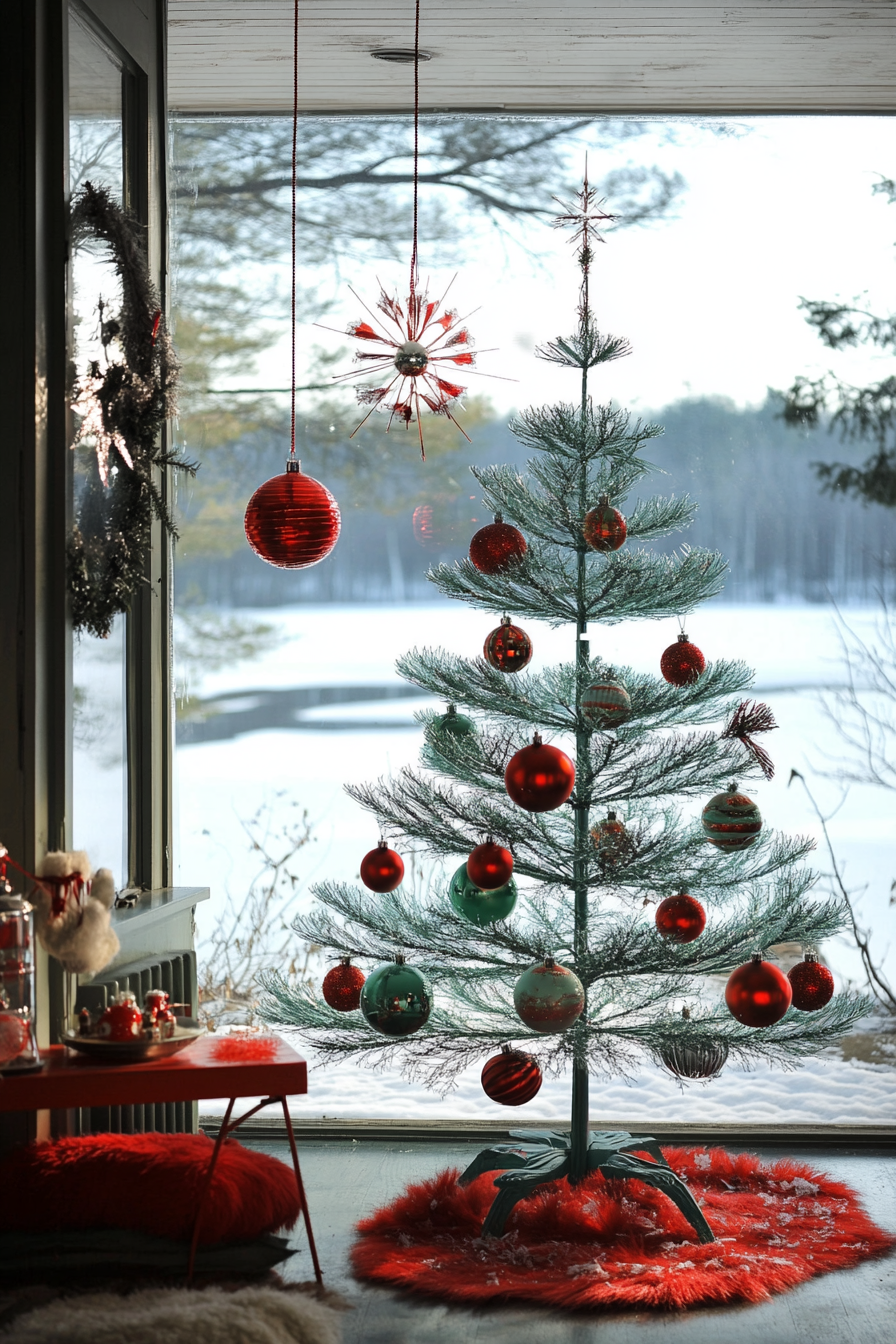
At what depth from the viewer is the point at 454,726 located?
9.09 ft

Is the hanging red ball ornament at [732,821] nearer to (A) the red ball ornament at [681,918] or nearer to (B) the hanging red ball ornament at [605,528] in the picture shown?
(A) the red ball ornament at [681,918]

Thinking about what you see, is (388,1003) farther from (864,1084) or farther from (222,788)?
(864,1084)

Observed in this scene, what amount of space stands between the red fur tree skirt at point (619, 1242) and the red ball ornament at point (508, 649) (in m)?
1.13

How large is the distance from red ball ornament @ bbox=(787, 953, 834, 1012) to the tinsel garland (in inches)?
62.3

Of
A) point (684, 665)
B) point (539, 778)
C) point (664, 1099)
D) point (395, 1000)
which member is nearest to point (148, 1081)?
point (395, 1000)

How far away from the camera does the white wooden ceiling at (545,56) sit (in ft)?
9.72

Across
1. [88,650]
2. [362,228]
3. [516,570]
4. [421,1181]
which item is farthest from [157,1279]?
[362,228]

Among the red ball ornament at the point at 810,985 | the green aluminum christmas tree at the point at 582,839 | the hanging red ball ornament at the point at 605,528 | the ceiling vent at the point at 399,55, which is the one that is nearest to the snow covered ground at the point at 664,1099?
the green aluminum christmas tree at the point at 582,839

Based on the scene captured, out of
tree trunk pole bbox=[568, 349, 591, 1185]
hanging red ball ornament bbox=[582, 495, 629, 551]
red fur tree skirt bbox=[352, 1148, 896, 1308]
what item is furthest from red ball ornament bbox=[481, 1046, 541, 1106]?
hanging red ball ornament bbox=[582, 495, 629, 551]

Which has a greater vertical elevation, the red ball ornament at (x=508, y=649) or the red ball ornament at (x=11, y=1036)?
the red ball ornament at (x=508, y=649)

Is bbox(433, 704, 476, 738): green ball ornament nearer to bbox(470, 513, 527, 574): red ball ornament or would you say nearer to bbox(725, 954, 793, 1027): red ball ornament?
bbox(470, 513, 527, 574): red ball ornament

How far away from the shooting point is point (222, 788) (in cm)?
370

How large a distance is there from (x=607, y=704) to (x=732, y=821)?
0.34 metres

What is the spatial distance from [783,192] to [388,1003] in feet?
7.88
